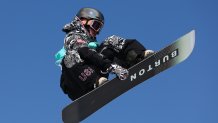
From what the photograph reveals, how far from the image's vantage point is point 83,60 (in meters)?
12.4

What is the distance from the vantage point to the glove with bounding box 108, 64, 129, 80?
12.0 metres

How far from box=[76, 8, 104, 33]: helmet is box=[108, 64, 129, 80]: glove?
133 centimetres

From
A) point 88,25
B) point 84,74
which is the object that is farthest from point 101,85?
point 88,25

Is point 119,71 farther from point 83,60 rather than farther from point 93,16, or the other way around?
point 93,16

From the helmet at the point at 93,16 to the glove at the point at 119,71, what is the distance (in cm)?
133

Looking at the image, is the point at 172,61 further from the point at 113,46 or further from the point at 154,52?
the point at 113,46

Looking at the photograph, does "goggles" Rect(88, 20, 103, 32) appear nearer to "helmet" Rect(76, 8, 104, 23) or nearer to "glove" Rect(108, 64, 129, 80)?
"helmet" Rect(76, 8, 104, 23)

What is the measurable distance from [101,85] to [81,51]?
805 millimetres

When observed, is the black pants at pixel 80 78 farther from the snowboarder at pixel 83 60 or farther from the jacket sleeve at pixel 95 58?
the jacket sleeve at pixel 95 58

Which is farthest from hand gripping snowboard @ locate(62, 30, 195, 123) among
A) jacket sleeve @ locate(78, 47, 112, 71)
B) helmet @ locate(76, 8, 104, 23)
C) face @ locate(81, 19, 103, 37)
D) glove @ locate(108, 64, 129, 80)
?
helmet @ locate(76, 8, 104, 23)

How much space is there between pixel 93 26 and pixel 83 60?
0.97 meters

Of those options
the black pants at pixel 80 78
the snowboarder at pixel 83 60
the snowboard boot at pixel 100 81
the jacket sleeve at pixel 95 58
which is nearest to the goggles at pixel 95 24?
the snowboarder at pixel 83 60

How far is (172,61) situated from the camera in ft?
43.7

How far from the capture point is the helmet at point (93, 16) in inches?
513
